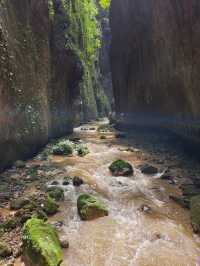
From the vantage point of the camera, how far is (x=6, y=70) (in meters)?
12.4

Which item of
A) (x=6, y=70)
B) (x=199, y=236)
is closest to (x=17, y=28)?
(x=6, y=70)

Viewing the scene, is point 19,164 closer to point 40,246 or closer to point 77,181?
point 77,181

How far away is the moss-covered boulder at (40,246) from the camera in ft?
19.6

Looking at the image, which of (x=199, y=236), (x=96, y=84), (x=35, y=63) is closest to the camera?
(x=199, y=236)

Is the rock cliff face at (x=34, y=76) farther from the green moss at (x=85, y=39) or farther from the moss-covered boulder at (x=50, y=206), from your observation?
the moss-covered boulder at (x=50, y=206)

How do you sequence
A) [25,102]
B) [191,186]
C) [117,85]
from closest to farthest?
1. [191,186]
2. [25,102]
3. [117,85]

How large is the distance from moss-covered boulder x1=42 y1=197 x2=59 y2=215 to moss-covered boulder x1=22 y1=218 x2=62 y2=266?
5.58 ft

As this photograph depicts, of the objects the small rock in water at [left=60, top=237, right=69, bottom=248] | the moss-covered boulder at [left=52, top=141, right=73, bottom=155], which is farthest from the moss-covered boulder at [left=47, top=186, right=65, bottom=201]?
the moss-covered boulder at [left=52, top=141, right=73, bottom=155]

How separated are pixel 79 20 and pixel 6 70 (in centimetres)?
2338

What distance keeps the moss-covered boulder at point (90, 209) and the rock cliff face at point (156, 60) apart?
24.5 ft

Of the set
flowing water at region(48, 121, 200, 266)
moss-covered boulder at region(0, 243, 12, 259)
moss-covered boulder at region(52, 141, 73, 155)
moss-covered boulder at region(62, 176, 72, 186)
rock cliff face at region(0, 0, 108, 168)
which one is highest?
rock cliff face at region(0, 0, 108, 168)

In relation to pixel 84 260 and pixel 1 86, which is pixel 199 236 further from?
pixel 1 86

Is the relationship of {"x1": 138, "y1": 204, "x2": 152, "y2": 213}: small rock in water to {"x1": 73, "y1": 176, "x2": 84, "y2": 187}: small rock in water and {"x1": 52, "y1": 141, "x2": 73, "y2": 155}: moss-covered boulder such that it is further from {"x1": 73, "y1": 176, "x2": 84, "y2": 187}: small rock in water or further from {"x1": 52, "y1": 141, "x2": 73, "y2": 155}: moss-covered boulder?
{"x1": 52, "y1": 141, "x2": 73, "y2": 155}: moss-covered boulder

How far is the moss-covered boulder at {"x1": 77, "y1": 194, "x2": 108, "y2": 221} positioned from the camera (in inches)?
339
